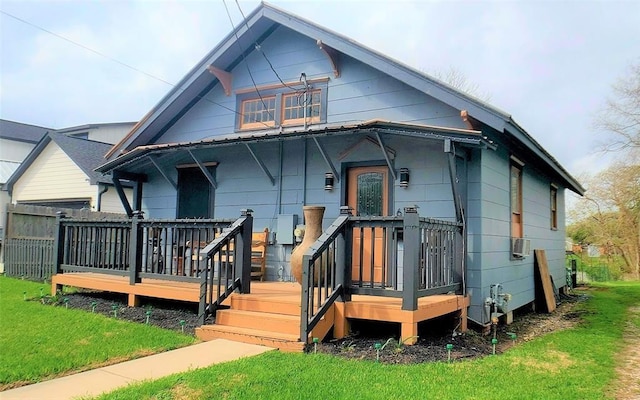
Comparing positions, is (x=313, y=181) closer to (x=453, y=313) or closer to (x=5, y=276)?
(x=453, y=313)

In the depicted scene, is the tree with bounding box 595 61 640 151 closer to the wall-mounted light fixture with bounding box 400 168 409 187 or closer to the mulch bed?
the mulch bed

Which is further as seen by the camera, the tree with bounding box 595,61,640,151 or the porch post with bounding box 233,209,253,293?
the tree with bounding box 595,61,640,151

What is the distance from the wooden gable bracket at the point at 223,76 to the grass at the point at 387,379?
592 cm

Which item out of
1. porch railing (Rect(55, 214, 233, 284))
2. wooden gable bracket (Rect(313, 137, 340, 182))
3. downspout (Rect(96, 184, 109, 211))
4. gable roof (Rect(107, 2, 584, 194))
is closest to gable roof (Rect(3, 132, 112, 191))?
downspout (Rect(96, 184, 109, 211))

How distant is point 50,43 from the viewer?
10.2m

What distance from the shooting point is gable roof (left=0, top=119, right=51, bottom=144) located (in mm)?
26469

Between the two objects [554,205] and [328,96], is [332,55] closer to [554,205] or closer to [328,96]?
[328,96]

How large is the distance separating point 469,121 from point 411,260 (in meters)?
2.63

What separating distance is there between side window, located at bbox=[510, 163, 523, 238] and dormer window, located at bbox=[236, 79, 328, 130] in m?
3.53

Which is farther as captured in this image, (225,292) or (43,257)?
(43,257)

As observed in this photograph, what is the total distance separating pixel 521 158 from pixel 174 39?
288 inches

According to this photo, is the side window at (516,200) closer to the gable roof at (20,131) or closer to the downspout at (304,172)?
the downspout at (304,172)

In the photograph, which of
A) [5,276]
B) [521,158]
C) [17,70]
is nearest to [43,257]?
[5,276]

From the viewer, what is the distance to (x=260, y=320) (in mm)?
5352
